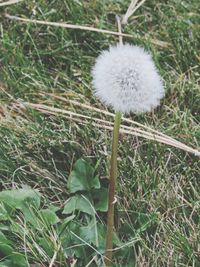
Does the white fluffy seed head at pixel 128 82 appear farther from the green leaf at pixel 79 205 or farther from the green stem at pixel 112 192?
the green leaf at pixel 79 205

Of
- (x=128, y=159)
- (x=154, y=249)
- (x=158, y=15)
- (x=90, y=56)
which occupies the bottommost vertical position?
(x=154, y=249)

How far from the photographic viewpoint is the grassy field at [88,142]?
1.86 metres

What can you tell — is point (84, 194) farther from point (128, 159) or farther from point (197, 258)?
point (197, 258)

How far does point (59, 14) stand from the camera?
2551 mm

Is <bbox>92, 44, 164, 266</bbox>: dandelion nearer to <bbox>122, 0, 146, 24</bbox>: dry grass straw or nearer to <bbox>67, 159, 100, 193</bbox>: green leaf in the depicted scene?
<bbox>67, 159, 100, 193</bbox>: green leaf

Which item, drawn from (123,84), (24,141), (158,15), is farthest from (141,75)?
(158,15)

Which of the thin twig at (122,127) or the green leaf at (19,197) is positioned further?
the thin twig at (122,127)

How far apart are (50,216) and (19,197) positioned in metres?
0.11

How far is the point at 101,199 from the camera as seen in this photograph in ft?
6.64

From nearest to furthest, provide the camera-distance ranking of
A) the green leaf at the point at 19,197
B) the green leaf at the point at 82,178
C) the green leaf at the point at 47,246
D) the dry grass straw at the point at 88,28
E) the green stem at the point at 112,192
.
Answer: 1. the green stem at the point at 112,192
2. the green leaf at the point at 47,246
3. the green leaf at the point at 19,197
4. the green leaf at the point at 82,178
5. the dry grass straw at the point at 88,28

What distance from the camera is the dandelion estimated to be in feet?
5.52

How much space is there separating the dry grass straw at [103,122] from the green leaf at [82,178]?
18 centimetres

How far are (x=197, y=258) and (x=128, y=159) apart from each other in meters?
0.39

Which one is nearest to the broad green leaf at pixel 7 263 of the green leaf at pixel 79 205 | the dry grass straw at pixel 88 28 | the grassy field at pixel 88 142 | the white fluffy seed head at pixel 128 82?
the grassy field at pixel 88 142
